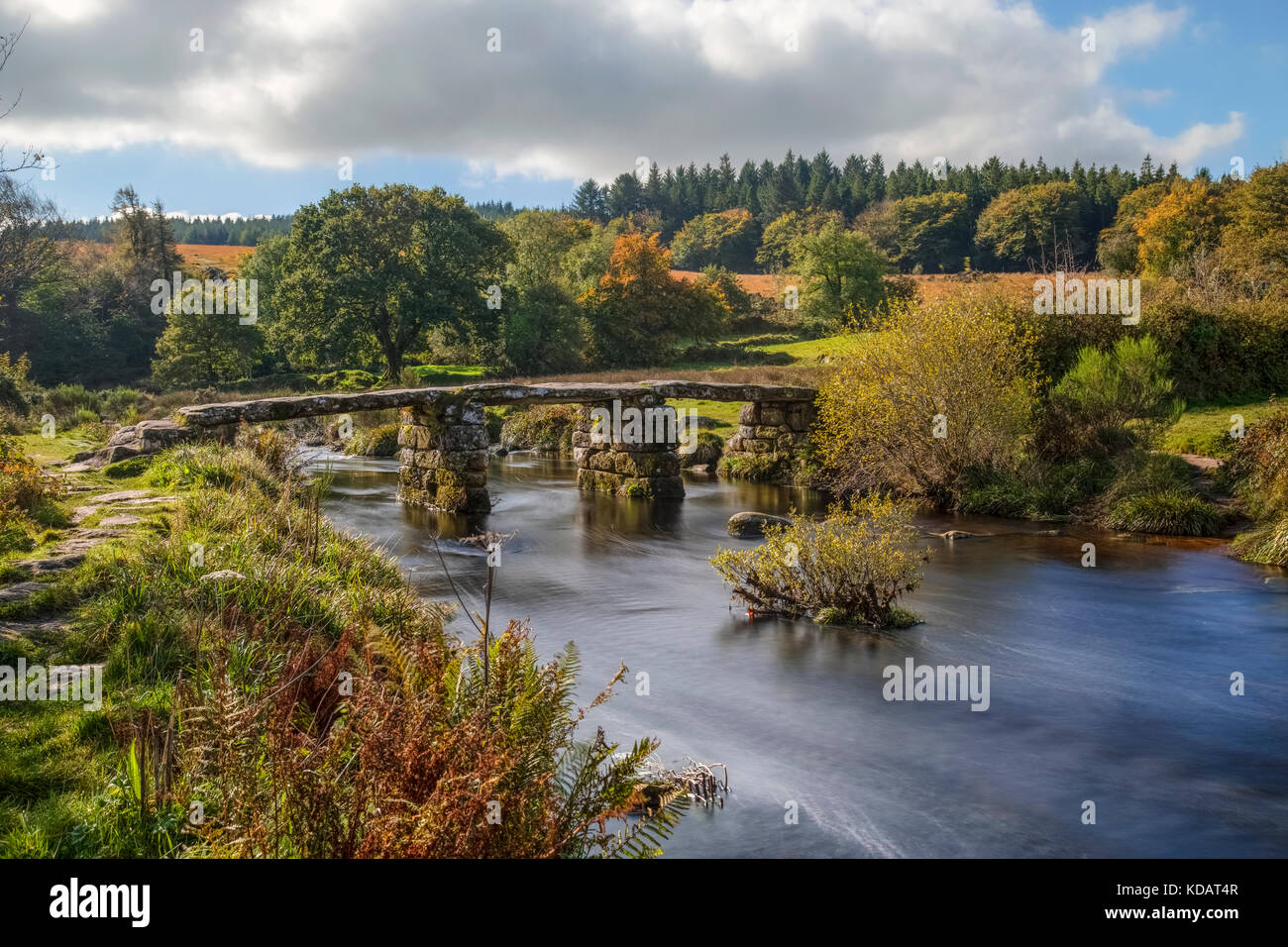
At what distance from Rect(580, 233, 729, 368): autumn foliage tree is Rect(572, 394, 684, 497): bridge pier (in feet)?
87.0

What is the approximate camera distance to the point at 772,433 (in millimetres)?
28609

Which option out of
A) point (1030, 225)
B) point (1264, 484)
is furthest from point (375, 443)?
point (1030, 225)

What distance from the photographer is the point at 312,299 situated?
44.1m

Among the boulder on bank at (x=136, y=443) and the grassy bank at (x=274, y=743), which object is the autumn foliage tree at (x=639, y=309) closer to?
the boulder on bank at (x=136, y=443)

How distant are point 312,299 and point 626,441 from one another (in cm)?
2526

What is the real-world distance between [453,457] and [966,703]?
14.8 m

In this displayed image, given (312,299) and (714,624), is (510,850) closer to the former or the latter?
(714,624)

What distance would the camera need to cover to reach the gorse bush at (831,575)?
1295cm

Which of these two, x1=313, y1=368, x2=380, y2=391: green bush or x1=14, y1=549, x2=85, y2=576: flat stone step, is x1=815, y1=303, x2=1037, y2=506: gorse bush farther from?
x1=313, y1=368, x2=380, y2=391: green bush

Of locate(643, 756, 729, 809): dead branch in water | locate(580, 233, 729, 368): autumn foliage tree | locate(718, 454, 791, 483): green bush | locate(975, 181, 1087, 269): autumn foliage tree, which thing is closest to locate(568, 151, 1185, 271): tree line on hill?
locate(975, 181, 1087, 269): autumn foliage tree

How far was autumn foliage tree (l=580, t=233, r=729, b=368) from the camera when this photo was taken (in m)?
53.6

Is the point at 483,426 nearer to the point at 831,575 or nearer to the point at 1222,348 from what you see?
the point at 831,575

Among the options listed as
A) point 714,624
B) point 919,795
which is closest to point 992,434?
point 714,624

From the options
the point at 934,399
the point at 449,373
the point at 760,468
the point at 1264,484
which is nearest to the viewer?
the point at 1264,484
